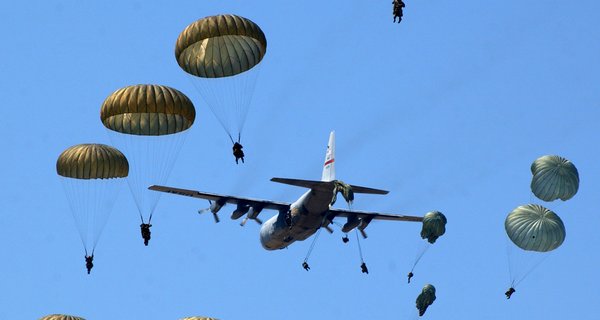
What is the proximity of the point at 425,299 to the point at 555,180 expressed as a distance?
1145cm

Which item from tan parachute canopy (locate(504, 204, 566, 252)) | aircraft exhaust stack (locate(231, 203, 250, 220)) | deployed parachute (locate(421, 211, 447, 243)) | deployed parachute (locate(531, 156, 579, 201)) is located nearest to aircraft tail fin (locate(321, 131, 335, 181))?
aircraft exhaust stack (locate(231, 203, 250, 220))

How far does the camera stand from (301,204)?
274ft

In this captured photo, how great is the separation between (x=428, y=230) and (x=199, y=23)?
18781mm

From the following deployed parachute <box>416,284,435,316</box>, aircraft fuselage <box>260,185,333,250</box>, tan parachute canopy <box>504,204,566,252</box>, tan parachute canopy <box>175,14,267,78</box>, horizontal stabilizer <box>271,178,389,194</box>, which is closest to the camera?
tan parachute canopy <box>175,14,267,78</box>

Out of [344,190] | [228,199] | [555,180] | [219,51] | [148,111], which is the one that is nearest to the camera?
[148,111]

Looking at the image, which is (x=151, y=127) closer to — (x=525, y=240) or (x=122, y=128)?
(x=122, y=128)

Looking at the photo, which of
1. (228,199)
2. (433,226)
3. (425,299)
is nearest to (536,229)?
(433,226)

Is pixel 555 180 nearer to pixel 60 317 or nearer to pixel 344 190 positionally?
pixel 344 190

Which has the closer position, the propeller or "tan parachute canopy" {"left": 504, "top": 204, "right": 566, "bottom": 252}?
"tan parachute canopy" {"left": 504, "top": 204, "right": 566, "bottom": 252}

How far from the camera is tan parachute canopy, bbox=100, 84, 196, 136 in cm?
7200

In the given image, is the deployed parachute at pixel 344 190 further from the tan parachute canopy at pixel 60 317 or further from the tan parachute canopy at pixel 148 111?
the tan parachute canopy at pixel 60 317

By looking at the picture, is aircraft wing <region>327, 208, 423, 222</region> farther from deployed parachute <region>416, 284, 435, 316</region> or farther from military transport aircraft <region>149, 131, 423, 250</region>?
deployed parachute <region>416, 284, 435, 316</region>

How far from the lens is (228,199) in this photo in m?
87.3

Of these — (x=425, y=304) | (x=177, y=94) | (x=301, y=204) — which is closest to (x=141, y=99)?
(x=177, y=94)
